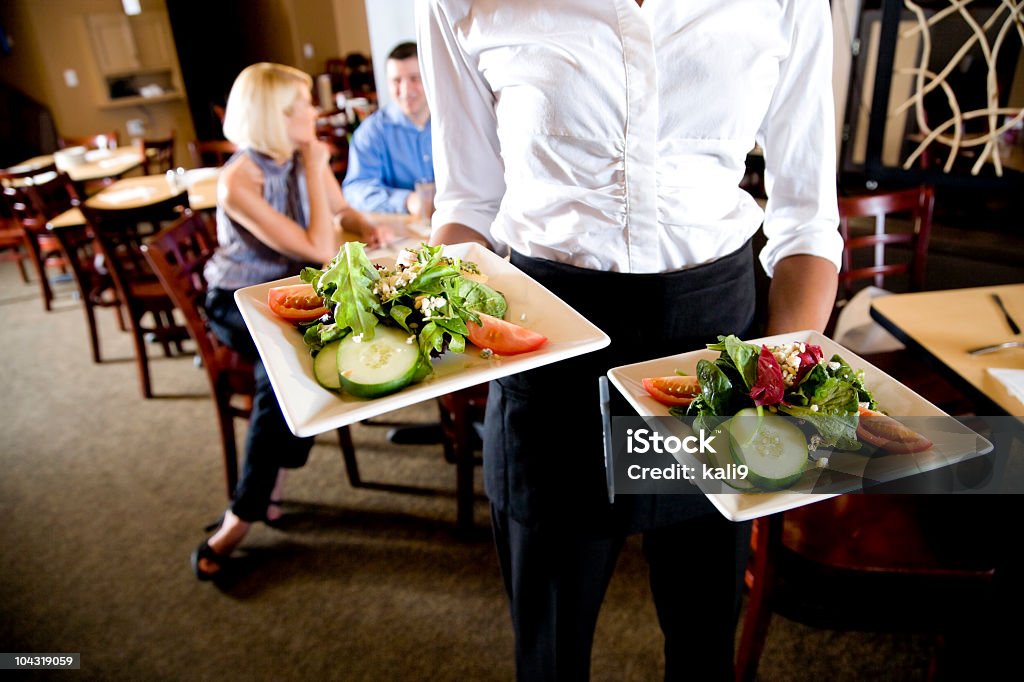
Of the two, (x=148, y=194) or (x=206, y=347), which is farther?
(x=148, y=194)

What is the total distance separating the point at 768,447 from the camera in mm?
683

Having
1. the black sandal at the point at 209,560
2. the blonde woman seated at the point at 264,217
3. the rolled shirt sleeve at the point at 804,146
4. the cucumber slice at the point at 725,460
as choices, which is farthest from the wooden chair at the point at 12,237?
the cucumber slice at the point at 725,460

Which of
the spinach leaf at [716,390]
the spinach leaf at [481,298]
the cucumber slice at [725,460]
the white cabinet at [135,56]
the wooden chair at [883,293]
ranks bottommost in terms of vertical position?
the wooden chair at [883,293]

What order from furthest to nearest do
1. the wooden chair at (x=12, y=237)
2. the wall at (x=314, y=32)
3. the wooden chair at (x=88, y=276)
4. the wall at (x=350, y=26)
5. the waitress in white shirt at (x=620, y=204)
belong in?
the wall at (x=350, y=26) → the wall at (x=314, y=32) → the wooden chair at (x=12, y=237) → the wooden chair at (x=88, y=276) → the waitress in white shirt at (x=620, y=204)

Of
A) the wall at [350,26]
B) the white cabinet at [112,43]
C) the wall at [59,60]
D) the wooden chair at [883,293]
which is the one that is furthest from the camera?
the wall at [350,26]

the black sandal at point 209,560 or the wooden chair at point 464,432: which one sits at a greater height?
the wooden chair at point 464,432

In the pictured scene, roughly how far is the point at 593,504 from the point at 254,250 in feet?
5.87

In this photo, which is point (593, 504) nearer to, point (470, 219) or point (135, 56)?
point (470, 219)

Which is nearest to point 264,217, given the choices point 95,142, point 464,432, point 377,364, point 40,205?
point 464,432

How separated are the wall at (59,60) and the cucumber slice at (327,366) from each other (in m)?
7.92

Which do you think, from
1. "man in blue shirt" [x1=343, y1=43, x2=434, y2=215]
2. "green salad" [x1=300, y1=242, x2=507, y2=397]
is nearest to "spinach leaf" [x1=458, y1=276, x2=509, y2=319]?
"green salad" [x1=300, y1=242, x2=507, y2=397]

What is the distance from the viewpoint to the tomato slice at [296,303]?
0.93m

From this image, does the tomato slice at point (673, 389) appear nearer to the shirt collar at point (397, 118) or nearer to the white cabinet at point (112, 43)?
the shirt collar at point (397, 118)

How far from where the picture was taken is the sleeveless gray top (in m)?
2.35
